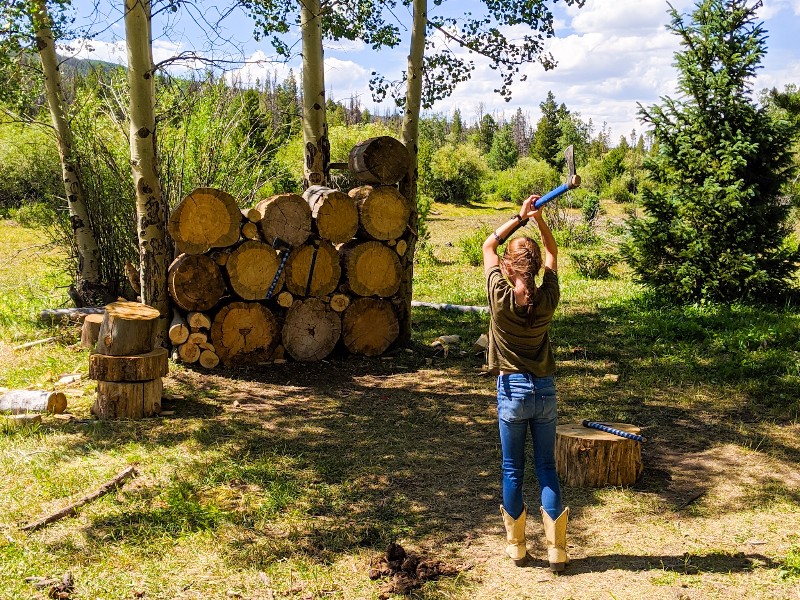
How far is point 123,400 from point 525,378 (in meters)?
4.05

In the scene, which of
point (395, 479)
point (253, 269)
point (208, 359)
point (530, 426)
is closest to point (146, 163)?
point (253, 269)

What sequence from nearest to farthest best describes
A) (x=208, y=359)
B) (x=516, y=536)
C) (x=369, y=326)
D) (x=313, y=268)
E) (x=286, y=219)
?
(x=516, y=536)
(x=208, y=359)
(x=286, y=219)
(x=313, y=268)
(x=369, y=326)

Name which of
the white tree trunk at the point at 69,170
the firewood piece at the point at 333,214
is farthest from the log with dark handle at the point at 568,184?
the white tree trunk at the point at 69,170

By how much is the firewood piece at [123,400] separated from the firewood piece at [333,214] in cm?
284

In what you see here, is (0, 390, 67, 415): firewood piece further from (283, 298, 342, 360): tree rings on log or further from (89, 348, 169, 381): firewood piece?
(283, 298, 342, 360): tree rings on log

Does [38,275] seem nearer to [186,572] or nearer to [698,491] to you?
[186,572]

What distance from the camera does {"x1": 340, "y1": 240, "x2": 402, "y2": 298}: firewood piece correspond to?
8633 mm

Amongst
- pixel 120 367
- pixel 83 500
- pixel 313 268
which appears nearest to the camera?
pixel 83 500

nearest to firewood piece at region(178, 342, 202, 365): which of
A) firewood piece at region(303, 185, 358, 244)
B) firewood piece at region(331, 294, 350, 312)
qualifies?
firewood piece at region(331, 294, 350, 312)

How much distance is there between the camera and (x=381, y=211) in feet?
28.7

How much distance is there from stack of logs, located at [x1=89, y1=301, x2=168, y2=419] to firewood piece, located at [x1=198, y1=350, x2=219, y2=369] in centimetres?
138

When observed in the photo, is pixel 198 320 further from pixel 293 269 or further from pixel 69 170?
pixel 69 170

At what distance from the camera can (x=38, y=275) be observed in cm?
1357

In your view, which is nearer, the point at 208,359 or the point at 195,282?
the point at 195,282
